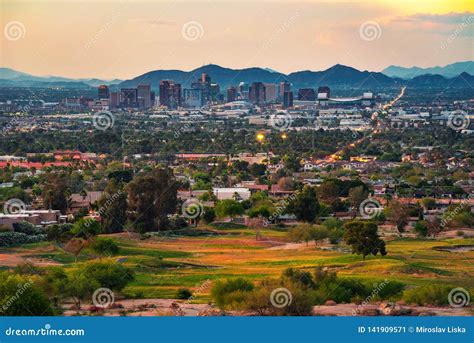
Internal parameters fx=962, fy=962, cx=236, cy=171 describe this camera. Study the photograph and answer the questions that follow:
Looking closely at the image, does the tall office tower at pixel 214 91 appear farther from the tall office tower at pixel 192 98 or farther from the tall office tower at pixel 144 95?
the tall office tower at pixel 144 95

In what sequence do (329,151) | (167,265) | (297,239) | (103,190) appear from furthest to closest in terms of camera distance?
1. (329,151)
2. (103,190)
3. (297,239)
4. (167,265)

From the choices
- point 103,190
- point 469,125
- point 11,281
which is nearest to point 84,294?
point 11,281

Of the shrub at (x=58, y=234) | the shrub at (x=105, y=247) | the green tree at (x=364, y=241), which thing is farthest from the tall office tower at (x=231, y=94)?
the shrub at (x=105, y=247)

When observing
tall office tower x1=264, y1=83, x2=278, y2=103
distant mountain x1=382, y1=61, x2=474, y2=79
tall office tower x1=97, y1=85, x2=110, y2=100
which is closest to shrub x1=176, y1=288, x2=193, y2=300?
distant mountain x1=382, y1=61, x2=474, y2=79

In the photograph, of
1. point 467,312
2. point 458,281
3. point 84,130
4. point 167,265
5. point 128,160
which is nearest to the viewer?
point 467,312

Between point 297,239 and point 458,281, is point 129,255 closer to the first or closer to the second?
point 297,239
